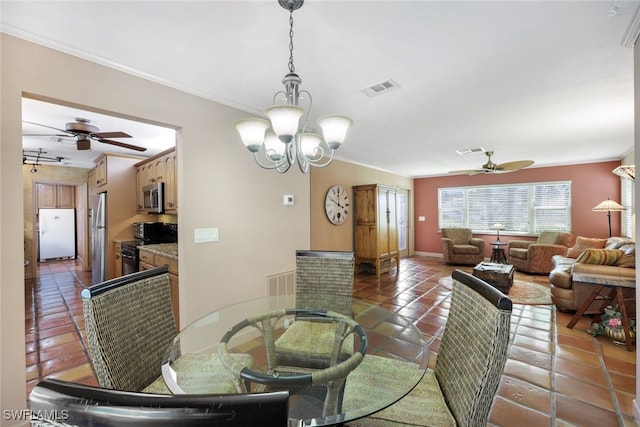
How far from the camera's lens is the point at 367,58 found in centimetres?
187

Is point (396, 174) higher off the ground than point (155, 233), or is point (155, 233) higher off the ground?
point (396, 174)

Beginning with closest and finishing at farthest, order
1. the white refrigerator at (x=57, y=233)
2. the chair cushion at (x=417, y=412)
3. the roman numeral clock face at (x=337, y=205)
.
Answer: the chair cushion at (x=417, y=412)
the roman numeral clock face at (x=337, y=205)
the white refrigerator at (x=57, y=233)

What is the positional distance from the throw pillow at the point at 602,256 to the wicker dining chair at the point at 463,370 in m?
2.86

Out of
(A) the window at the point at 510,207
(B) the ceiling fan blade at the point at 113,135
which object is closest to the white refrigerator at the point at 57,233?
(B) the ceiling fan blade at the point at 113,135

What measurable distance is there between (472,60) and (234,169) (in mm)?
2143

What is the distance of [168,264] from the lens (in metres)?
2.75

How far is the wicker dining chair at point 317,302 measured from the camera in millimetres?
1712

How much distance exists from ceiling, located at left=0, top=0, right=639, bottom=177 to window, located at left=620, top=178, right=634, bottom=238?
2618 millimetres

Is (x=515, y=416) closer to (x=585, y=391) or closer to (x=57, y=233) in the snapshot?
(x=585, y=391)

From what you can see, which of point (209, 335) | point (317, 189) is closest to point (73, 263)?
point (317, 189)

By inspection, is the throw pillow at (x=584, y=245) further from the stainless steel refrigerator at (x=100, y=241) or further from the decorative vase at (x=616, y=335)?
the stainless steel refrigerator at (x=100, y=241)

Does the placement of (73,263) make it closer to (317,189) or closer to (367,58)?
(317,189)

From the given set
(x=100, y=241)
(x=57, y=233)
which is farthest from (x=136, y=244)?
(x=57, y=233)

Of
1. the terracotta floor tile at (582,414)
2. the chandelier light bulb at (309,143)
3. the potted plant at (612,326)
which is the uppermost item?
the chandelier light bulb at (309,143)
